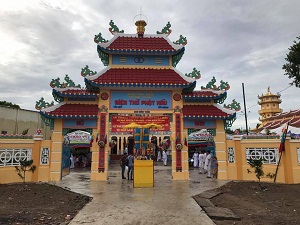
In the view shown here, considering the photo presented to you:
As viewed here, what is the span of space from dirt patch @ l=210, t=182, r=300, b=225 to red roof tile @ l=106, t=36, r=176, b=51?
27.0 ft

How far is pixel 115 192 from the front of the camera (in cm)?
957

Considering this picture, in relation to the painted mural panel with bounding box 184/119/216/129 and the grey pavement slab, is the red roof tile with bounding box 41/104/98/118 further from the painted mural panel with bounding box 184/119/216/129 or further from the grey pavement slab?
the grey pavement slab

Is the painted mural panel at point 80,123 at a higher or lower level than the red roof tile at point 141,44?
lower

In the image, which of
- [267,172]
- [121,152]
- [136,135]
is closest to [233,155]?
[267,172]

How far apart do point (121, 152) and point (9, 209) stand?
21783 millimetres

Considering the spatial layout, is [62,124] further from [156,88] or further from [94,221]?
[94,221]

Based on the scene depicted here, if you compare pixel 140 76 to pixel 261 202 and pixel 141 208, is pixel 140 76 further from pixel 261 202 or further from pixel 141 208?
pixel 261 202

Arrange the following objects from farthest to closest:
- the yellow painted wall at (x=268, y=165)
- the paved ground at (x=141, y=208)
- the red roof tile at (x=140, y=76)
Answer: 1. the red roof tile at (x=140, y=76)
2. the yellow painted wall at (x=268, y=165)
3. the paved ground at (x=141, y=208)

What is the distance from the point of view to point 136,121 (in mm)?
13617

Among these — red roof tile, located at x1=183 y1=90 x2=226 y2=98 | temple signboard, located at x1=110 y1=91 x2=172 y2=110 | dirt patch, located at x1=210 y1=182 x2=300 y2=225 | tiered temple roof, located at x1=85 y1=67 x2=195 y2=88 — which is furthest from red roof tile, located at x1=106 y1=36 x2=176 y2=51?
dirt patch, located at x1=210 y1=182 x2=300 y2=225

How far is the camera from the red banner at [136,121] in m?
13.5

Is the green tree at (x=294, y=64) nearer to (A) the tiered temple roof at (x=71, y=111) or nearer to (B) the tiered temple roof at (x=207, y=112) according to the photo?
(B) the tiered temple roof at (x=207, y=112)

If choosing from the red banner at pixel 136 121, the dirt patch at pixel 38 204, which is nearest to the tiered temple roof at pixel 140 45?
the red banner at pixel 136 121

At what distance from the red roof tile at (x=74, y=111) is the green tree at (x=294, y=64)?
38.8 feet
